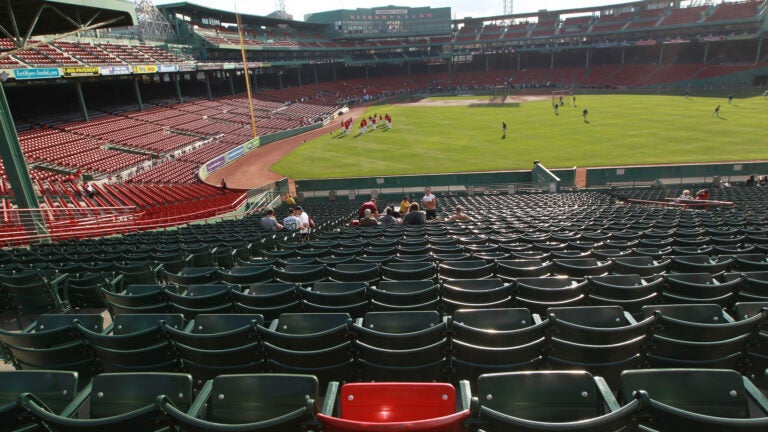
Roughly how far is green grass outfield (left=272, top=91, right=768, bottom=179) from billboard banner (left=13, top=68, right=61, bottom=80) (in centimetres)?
1573

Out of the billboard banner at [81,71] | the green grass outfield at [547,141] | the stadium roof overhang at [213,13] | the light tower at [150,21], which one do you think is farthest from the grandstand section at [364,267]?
the stadium roof overhang at [213,13]

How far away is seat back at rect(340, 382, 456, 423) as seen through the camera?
8.95 feet

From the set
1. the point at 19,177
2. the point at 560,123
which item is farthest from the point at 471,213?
the point at 560,123

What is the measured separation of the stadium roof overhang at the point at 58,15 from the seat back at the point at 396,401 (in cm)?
1337

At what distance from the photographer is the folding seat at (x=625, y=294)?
4793 mm

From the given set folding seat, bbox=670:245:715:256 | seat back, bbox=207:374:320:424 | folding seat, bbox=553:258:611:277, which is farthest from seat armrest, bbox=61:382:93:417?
folding seat, bbox=670:245:715:256

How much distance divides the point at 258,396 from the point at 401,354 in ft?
3.94

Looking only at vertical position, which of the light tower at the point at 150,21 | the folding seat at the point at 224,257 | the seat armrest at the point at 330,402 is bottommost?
the folding seat at the point at 224,257

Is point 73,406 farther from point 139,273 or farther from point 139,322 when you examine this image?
point 139,273

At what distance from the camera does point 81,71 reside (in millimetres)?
31750

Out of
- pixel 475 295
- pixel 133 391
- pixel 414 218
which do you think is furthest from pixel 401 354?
pixel 414 218

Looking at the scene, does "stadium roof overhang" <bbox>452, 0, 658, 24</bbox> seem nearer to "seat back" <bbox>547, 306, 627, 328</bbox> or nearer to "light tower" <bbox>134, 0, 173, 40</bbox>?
"light tower" <bbox>134, 0, 173, 40</bbox>

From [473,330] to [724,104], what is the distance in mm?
59994

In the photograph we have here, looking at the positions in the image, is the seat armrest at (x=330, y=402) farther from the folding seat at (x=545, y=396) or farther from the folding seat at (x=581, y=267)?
the folding seat at (x=581, y=267)
